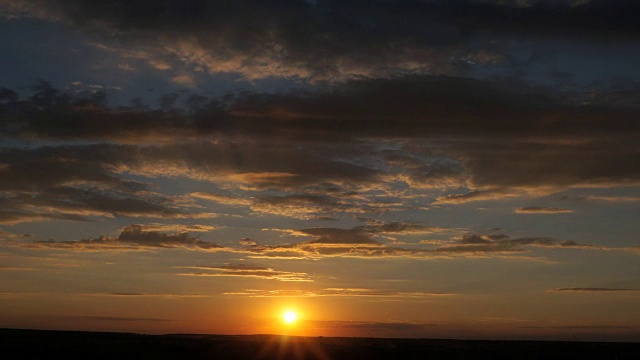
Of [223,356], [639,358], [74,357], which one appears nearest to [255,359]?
[223,356]

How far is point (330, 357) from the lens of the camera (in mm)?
84625

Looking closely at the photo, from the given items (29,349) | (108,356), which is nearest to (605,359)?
(108,356)

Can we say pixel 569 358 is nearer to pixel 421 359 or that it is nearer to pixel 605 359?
pixel 605 359

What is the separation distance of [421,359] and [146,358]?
30.9 m

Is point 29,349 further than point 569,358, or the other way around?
point 569,358

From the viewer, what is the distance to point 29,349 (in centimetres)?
8394

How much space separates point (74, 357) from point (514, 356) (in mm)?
56366

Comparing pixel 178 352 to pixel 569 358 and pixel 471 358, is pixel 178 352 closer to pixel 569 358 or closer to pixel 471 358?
pixel 471 358

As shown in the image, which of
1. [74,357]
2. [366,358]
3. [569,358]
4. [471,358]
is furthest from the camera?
[569,358]

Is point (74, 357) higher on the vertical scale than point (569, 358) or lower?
lower

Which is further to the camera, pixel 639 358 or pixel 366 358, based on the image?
pixel 639 358

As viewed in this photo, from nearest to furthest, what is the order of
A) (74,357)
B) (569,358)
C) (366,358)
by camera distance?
1. (74,357)
2. (366,358)
3. (569,358)

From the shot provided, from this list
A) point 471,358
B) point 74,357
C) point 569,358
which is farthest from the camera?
point 569,358

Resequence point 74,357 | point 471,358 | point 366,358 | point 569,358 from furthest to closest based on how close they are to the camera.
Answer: point 569,358 < point 471,358 < point 366,358 < point 74,357
